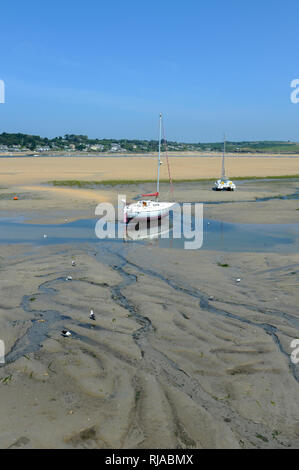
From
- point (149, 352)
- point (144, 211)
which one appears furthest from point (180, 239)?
point (149, 352)

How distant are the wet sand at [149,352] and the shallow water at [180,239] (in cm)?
341

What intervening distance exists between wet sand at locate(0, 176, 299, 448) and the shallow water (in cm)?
341

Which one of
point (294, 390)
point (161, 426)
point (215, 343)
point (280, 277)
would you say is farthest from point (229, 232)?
point (161, 426)

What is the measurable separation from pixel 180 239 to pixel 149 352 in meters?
18.0

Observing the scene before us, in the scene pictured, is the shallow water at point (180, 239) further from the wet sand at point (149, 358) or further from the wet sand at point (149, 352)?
the wet sand at point (149, 358)

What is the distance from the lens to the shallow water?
28459mm

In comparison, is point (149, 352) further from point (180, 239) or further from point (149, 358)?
point (180, 239)

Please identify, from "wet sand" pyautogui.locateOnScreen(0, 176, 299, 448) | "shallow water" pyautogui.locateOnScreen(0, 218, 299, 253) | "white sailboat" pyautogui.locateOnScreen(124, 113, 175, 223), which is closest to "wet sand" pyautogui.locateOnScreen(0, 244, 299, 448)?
"wet sand" pyautogui.locateOnScreen(0, 176, 299, 448)

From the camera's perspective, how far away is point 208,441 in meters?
8.98

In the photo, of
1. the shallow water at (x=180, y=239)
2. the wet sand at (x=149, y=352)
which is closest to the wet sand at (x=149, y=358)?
the wet sand at (x=149, y=352)

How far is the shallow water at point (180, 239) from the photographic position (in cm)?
2846

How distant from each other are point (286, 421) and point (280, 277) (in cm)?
1177

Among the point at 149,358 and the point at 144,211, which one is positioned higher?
the point at 144,211

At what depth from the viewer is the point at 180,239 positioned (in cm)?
3062
